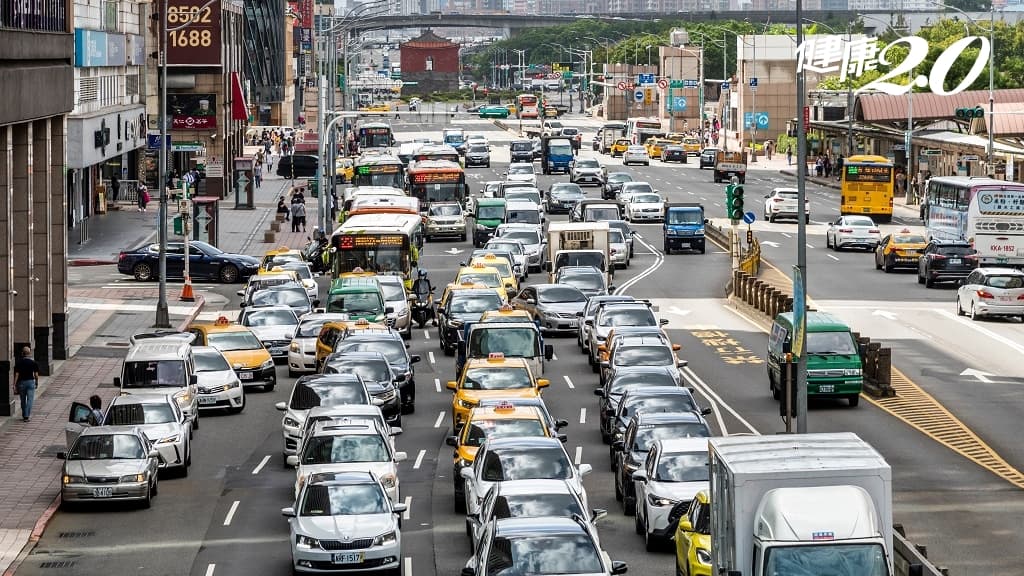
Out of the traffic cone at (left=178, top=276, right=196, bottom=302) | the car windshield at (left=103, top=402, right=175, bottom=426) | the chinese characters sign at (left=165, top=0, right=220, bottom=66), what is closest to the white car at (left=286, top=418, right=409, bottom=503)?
the car windshield at (left=103, top=402, right=175, bottom=426)

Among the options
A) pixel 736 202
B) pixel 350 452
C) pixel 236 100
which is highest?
pixel 236 100

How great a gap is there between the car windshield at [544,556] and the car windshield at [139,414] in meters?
12.8

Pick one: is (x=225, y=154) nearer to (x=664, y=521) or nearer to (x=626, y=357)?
(x=626, y=357)

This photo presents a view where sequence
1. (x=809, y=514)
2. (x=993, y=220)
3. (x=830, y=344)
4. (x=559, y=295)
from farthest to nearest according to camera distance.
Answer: (x=993, y=220)
(x=559, y=295)
(x=830, y=344)
(x=809, y=514)

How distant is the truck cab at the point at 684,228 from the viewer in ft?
237

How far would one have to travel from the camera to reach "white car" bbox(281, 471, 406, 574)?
78.2 feet

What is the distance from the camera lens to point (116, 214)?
8712 centimetres

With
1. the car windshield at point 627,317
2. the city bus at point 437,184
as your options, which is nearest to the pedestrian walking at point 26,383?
the car windshield at point 627,317

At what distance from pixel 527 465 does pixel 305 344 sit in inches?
735

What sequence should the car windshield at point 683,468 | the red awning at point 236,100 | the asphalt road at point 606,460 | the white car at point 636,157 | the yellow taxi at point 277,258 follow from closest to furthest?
the car windshield at point 683,468 → the asphalt road at point 606,460 → the yellow taxi at point 277,258 → the red awning at point 236,100 → the white car at point 636,157

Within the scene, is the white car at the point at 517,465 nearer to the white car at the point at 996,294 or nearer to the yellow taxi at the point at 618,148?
the white car at the point at 996,294

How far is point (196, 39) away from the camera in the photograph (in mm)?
99688

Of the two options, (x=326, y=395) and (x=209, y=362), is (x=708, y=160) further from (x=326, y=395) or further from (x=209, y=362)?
(x=326, y=395)

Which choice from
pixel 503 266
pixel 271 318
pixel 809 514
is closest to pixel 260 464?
pixel 271 318
